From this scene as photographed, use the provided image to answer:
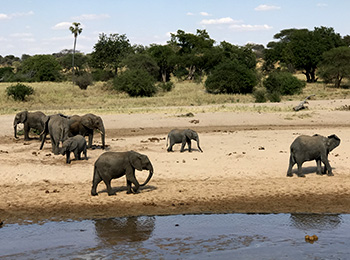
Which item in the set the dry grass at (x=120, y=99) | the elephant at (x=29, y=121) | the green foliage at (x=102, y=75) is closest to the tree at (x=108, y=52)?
the green foliage at (x=102, y=75)

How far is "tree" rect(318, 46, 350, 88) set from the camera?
2229 inches

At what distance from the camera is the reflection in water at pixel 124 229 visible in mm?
10039

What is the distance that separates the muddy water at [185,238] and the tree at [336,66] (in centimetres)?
4786

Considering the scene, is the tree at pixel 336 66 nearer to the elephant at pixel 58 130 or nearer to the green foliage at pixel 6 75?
the green foliage at pixel 6 75

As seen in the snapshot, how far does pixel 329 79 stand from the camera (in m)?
58.4

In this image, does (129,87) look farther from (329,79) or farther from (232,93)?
(329,79)

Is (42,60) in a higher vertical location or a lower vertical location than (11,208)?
higher

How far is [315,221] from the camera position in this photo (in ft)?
36.9

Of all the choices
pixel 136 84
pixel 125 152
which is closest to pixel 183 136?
pixel 125 152

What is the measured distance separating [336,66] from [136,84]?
2187 cm

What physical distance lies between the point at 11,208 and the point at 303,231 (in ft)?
21.8

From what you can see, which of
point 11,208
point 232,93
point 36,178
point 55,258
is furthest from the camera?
point 232,93

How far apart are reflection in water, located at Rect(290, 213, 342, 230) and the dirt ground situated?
35 centimetres

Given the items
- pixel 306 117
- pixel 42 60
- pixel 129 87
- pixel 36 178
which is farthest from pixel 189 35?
pixel 36 178
